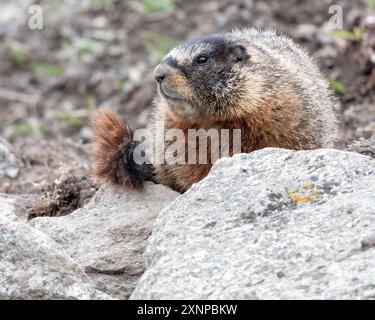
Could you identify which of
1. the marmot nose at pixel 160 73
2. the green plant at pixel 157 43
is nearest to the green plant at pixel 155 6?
the green plant at pixel 157 43

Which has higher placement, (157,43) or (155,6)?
(155,6)

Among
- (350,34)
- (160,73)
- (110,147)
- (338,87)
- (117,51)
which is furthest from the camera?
(117,51)

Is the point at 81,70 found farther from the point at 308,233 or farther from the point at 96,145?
the point at 308,233

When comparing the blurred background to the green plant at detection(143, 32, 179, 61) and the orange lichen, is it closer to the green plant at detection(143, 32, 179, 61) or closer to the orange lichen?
the green plant at detection(143, 32, 179, 61)

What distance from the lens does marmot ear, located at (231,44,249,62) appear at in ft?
18.8

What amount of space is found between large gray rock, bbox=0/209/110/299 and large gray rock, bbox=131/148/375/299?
295 mm

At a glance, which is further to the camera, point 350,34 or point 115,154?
point 350,34

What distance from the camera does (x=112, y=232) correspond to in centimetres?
492

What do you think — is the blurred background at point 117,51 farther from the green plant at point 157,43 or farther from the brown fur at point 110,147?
the brown fur at point 110,147

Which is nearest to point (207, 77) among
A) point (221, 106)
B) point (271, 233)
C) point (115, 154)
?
point (221, 106)

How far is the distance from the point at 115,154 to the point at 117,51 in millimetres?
5460

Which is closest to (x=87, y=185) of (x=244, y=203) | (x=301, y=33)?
(x=244, y=203)

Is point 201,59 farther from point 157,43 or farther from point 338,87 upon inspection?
point 157,43
